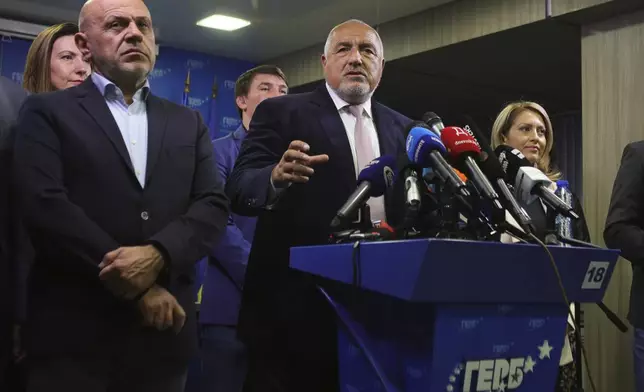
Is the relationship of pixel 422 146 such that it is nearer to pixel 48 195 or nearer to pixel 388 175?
pixel 388 175

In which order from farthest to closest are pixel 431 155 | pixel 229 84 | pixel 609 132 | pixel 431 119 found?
pixel 229 84 < pixel 609 132 < pixel 431 119 < pixel 431 155

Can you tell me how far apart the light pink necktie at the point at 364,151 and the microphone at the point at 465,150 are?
1.33 feet

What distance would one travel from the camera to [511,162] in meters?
1.42

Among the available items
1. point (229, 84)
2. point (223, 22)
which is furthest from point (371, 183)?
point (229, 84)

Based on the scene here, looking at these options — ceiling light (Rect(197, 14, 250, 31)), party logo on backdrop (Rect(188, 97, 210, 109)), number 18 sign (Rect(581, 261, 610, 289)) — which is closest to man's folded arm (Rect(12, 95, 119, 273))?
number 18 sign (Rect(581, 261, 610, 289))

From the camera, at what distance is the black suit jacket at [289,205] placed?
1.61 metres

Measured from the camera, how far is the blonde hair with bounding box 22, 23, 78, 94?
2170 mm

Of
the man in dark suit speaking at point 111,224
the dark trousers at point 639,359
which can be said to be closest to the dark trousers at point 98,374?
the man in dark suit speaking at point 111,224

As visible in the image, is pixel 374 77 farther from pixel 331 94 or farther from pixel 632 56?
pixel 632 56

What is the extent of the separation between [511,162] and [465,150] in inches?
8.5

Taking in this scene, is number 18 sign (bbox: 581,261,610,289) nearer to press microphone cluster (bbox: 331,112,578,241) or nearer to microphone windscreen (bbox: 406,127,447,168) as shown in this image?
press microphone cluster (bbox: 331,112,578,241)

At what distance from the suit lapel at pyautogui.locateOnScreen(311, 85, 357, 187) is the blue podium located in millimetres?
449

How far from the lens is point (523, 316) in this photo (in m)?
1.15

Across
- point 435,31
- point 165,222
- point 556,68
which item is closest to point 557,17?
point 435,31
